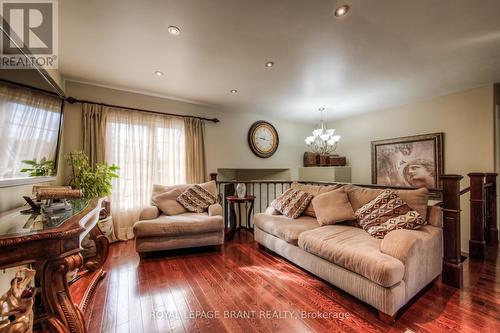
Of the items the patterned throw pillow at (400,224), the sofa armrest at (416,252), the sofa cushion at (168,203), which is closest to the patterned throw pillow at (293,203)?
the patterned throw pillow at (400,224)

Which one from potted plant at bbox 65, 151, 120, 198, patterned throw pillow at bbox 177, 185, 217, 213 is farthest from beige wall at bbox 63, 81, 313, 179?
patterned throw pillow at bbox 177, 185, 217, 213

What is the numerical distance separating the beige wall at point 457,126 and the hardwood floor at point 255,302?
1.60m

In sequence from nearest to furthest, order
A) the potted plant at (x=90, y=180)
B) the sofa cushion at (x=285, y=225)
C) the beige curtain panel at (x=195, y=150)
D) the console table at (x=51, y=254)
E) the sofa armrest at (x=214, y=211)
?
the console table at (x=51, y=254) < the sofa cushion at (x=285, y=225) < the potted plant at (x=90, y=180) < the sofa armrest at (x=214, y=211) < the beige curtain panel at (x=195, y=150)

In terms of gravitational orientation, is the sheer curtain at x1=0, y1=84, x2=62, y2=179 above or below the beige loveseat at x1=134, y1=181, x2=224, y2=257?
above

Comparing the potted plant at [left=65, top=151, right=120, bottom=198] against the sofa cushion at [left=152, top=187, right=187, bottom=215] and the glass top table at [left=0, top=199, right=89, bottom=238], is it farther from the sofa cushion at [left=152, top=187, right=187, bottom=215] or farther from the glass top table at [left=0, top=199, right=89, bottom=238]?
the glass top table at [left=0, top=199, right=89, bottom=238]

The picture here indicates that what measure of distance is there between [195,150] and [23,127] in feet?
8.62

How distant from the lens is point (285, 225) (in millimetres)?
2600

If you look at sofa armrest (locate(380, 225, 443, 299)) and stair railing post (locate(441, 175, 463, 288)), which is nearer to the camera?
sofa armrest (locate(380, 225, 443, 299))

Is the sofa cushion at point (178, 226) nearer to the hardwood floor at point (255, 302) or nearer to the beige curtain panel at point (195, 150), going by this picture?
the hardwood floor at point (255, 302)

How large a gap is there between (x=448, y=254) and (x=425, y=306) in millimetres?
683

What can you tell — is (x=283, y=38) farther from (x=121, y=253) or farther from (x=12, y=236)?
(x=121, y=253)

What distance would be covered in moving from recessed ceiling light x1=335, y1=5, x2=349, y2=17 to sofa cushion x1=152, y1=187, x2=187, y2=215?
3.10 m

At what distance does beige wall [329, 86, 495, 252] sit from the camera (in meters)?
3.21

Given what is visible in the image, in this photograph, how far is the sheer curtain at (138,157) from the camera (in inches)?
132
